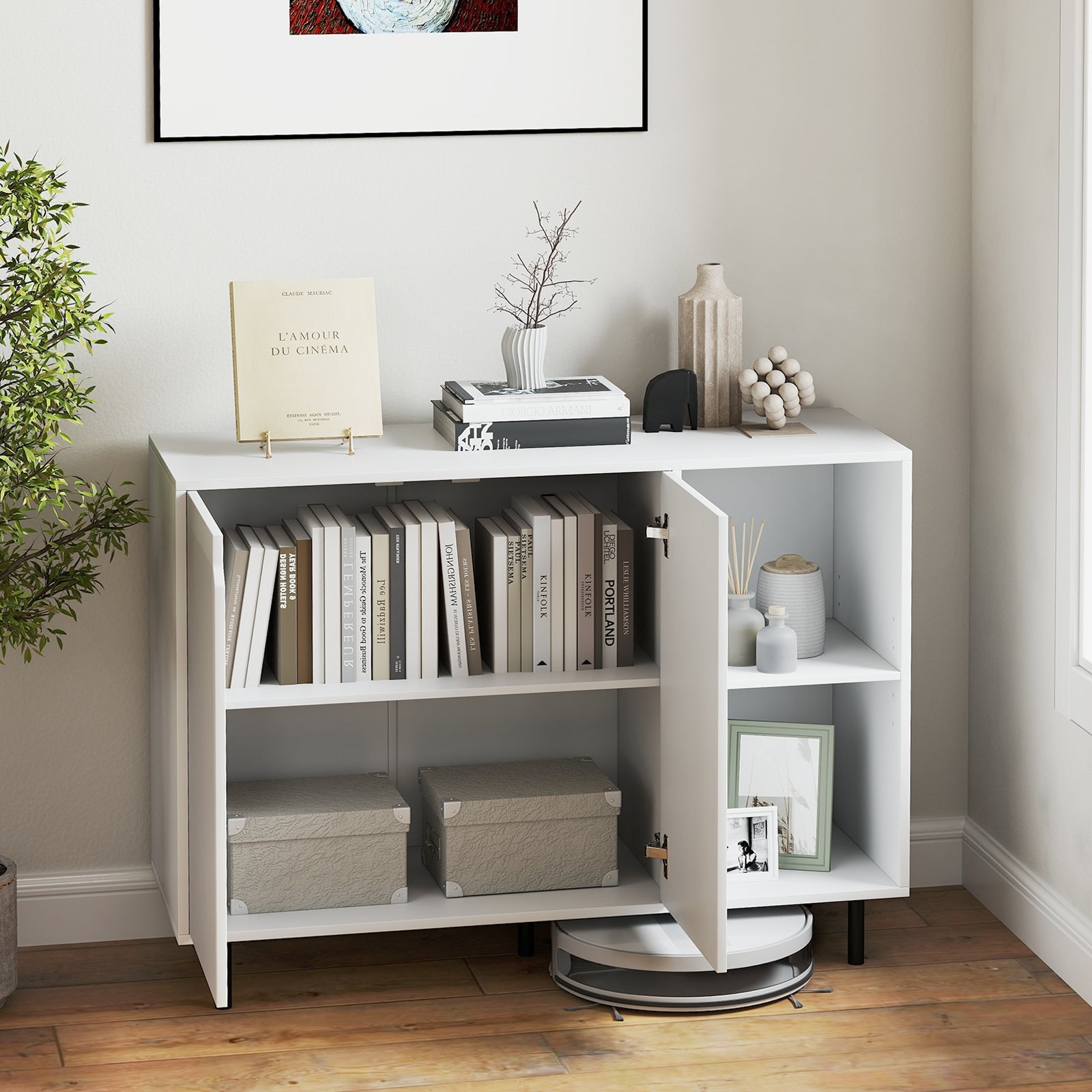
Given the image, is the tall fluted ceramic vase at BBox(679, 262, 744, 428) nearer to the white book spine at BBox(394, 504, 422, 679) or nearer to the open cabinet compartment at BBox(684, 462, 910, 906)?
the open cabinet compartment at BBox(684, 462, 910, 906)

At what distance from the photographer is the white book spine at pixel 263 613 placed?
2441 mm

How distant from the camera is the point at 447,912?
8.34 feet

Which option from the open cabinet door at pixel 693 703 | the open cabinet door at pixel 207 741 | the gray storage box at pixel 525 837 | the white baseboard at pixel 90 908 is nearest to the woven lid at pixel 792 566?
the open cabinet door at pixel 693 703

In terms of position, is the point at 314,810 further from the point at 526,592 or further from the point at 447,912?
the point at 526,592

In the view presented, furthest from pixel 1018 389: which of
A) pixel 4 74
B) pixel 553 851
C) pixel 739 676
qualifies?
pixel 4 74

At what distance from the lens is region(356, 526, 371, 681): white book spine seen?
2.48 metres

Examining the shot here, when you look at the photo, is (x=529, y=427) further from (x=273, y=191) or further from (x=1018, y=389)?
(x=1018, y=389)

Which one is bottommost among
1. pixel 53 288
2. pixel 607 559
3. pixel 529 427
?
pixel 607 559

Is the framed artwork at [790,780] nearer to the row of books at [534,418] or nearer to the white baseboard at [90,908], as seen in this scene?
the row of books at [534,418]

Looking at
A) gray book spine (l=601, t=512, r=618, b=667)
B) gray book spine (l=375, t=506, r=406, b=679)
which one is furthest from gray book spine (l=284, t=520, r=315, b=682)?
gray book spine (l=601, t=512, r=618, b=667)

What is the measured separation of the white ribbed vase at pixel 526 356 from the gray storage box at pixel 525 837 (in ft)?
2.18

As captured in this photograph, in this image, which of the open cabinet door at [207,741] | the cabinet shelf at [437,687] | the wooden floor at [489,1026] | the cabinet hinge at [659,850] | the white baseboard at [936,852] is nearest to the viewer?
the open cabinet door at [207,741]

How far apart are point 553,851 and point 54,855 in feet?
2.92

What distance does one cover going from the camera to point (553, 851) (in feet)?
8.54
